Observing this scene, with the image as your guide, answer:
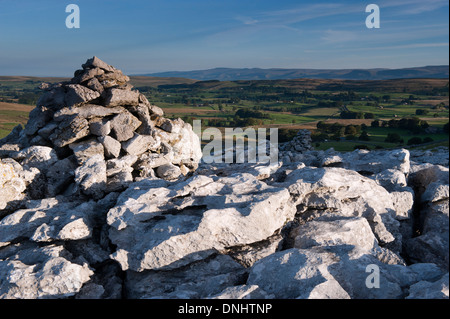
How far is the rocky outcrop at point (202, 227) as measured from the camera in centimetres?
1209

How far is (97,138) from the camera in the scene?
916 inches

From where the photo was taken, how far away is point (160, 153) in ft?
83.9

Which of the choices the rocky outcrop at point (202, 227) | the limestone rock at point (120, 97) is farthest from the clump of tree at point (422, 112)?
the limestone rock at point (120, 97)

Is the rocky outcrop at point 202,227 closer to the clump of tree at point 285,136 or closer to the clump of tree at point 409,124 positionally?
the clump of tree at point 285,136

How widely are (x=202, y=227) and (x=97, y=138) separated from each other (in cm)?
1335

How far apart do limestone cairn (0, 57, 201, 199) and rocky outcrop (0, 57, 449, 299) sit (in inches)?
5.1

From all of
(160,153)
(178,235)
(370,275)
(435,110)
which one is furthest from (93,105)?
(435,110)

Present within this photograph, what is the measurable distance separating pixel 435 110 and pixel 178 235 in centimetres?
20231

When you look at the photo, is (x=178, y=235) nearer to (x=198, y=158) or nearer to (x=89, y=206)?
(x=89, y=206)

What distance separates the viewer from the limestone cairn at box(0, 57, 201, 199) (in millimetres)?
20469

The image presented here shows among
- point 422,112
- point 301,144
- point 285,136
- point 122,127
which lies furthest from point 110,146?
point 422,112

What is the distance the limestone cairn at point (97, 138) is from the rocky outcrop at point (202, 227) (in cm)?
13

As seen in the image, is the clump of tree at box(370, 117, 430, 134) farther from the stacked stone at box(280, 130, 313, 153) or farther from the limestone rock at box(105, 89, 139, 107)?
the limestone rock at box(105, 89, 139, 107)

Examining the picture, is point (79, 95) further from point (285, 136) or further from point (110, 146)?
point (285, 136)
